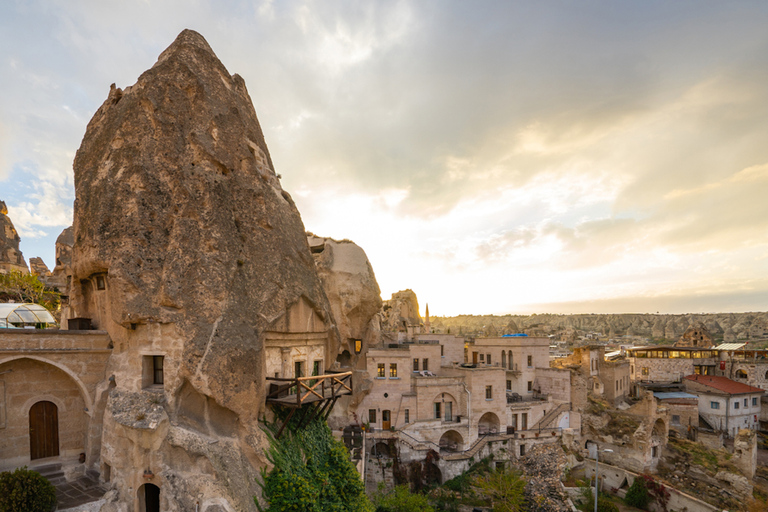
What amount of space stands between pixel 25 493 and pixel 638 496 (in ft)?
141

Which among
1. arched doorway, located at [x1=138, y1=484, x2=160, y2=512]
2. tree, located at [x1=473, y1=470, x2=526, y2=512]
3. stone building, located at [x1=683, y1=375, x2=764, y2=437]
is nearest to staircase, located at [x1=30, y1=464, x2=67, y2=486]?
arched doorway, located at [x1=138, y1=484, x2=160, y2=512]

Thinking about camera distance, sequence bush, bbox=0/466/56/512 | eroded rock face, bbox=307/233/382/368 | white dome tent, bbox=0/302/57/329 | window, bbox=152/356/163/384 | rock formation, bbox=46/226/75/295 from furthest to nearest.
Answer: rock formation, bbox=46/226/75/295, eroded rock face, bbox=307/233/382/368, white dome tent, bbox=0/302/57/329, window, bbox=152/356/163/384, bush, bbox=0/466/56/512

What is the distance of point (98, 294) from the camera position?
18.1m

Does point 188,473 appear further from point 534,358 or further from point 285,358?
point 534,358

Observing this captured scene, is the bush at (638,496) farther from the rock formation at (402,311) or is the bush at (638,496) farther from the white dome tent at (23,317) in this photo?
the white dome tent at (23,317)

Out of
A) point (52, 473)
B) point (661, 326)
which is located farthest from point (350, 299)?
point (661, 326)

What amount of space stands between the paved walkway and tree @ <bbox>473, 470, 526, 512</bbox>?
1031 inches

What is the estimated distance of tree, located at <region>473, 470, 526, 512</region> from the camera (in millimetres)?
30078

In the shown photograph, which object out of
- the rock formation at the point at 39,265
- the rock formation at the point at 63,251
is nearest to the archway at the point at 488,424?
the rock formation at the point at 63,251

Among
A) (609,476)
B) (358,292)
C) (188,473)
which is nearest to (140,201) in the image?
(188,473)

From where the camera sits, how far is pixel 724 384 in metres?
54.8

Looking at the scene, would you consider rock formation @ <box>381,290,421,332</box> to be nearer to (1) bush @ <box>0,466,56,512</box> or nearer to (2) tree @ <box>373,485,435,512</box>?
(2) tree @ <box>373,485,435,512</box>

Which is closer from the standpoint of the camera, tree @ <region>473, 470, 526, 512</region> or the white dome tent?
the white dome tent

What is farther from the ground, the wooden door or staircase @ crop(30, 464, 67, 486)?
the wooden door
